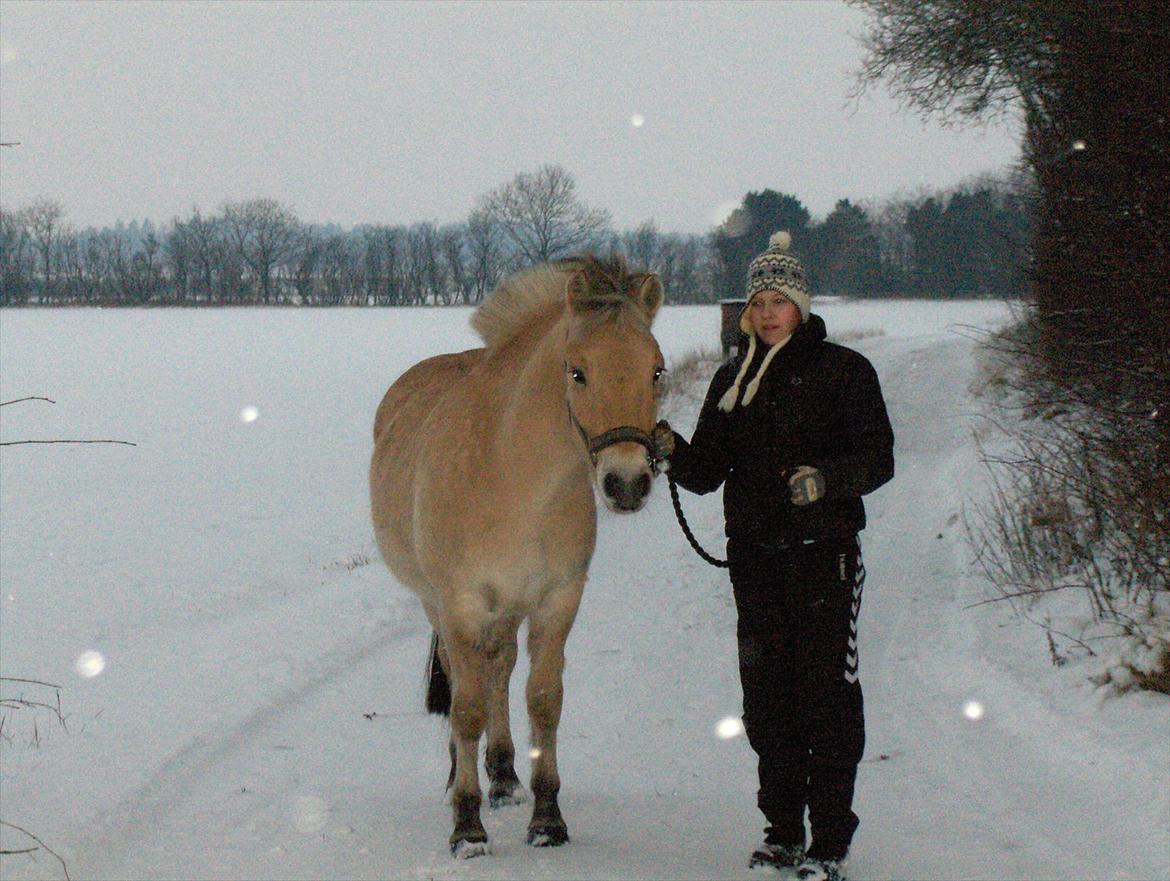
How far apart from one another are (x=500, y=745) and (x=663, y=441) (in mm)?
1863

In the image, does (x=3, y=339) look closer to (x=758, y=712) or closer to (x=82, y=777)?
(x=82, y=777)

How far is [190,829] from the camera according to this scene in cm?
405

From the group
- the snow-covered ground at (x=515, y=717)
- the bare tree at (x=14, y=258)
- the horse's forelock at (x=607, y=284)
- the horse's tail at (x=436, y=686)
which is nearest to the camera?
the horse's forelock at (x=607, y=284)

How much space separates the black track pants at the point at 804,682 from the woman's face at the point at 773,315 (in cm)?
79

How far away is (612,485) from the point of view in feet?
10.0

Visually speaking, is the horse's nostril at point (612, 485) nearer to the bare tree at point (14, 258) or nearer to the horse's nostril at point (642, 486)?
the horse's nostril at point (642, 486)

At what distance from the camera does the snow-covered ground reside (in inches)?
151

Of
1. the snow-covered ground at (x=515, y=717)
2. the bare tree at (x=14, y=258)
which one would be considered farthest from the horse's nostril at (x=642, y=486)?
the bare tree at (x=14, y=258)

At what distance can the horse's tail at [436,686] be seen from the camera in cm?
512

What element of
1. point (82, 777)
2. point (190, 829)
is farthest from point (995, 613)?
point (82, 777)

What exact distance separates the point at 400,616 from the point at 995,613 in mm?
4305

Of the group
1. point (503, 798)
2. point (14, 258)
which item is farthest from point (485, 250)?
point (14, 258)

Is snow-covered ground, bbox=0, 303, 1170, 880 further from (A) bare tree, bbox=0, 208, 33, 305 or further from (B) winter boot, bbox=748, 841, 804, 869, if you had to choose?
(A) bare tree, bbox=0, 208, 33, 305

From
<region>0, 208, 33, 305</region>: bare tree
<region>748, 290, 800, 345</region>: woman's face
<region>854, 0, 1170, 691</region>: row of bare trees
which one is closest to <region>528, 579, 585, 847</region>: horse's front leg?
<region>748, 290, 800, 345</region>: woman's face
